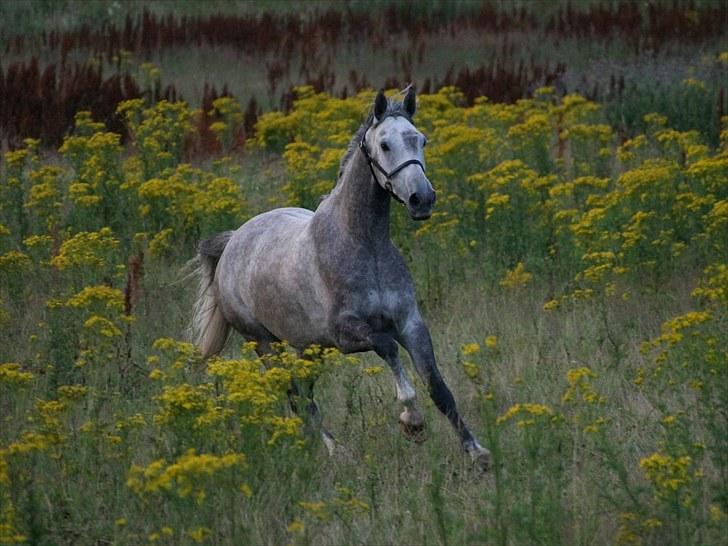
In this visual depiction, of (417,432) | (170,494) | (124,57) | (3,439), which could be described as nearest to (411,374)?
(417,432)

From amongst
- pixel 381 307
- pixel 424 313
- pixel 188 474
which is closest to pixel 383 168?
pixel 381 307

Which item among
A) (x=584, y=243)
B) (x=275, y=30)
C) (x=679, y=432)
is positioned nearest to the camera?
(x=679, y=432)

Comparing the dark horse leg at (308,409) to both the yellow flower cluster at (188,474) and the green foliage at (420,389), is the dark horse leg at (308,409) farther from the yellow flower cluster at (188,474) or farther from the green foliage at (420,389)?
the yellow flower cluster at (188,474)

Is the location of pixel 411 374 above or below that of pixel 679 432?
below

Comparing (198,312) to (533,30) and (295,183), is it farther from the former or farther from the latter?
(533,30)

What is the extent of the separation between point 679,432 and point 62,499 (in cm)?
241

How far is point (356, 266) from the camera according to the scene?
619cm

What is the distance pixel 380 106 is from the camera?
6203 millimetres

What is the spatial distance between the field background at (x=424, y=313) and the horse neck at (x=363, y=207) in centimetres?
67

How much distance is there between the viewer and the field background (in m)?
4.80

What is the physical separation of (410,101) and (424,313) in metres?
2.59

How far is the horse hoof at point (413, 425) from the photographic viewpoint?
5.73m

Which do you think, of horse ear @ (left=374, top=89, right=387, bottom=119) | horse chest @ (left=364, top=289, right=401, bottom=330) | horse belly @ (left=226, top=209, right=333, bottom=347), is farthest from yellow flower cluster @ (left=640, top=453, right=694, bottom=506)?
horse ear @ (left=374, top=89, right=387, bottom=119)

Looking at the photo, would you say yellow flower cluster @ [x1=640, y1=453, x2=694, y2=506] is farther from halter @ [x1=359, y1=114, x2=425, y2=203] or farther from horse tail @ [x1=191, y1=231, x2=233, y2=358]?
horse tail @ [x1=191, y1=231, x2=233, y2=358]
